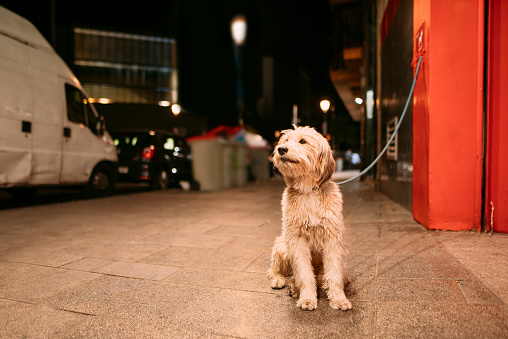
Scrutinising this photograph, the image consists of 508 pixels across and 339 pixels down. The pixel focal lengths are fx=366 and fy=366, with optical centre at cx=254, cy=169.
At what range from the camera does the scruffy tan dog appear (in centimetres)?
282

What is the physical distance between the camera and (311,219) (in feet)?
9.27

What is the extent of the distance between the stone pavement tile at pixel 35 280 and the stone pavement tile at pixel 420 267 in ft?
9.55

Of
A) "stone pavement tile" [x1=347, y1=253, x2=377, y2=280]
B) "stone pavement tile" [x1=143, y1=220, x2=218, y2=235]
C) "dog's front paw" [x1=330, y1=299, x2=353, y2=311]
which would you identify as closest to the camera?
"dog's front paw" [x1=330, y1=299, x2=353, y2=311]

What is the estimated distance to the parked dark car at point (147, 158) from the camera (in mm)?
11727

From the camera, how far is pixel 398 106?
7.53 metres

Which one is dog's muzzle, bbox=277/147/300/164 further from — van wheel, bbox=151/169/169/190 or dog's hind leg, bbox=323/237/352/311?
van wheel, bbox=151/169/169/190

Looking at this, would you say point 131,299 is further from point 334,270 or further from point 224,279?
point 334,270

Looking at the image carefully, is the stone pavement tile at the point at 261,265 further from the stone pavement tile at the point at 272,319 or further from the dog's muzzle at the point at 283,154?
the dog's muzzle at the point at 283,154

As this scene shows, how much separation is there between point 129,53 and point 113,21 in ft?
9.14

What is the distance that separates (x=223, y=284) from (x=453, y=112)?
12.4ft

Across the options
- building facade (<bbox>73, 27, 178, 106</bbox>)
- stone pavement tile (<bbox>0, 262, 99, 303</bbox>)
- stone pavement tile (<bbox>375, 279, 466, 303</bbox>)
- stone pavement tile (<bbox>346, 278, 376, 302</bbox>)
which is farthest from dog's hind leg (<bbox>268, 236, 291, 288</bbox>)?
building facade (<bbox>73, 27, 178, 106</bbox>)

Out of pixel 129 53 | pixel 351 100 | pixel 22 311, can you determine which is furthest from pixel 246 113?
pixel 22 311

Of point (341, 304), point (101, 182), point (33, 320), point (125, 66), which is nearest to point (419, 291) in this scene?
point (341, 304)

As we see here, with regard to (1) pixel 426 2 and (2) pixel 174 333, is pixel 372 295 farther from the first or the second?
(1) pixel 426 2
